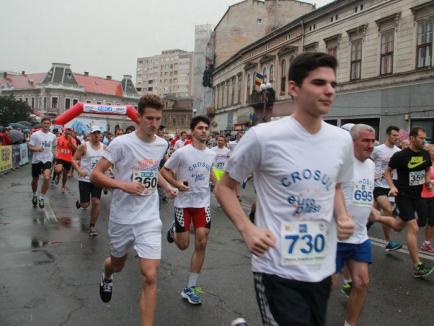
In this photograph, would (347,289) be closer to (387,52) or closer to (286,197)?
(286,197)

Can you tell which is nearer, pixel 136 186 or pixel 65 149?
pixel 136 186

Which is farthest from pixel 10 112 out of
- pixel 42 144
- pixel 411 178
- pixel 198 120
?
pixel 411 178

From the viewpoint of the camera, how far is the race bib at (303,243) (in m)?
2.45

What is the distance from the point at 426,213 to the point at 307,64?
191 inches

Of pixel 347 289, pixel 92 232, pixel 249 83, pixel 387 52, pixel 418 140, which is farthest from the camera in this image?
pixel 249 83

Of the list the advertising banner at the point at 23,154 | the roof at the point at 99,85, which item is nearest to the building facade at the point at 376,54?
the advertising banner at the point at 23,154

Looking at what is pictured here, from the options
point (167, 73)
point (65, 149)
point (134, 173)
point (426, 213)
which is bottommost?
point (426, 213)

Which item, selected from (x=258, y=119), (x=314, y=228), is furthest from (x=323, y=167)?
(x=258, y=119)

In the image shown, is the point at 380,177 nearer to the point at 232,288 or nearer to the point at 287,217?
the point at 232,288

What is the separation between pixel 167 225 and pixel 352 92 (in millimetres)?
19820

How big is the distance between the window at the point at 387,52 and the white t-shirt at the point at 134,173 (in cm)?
2171

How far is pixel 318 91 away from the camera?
2.50 metres

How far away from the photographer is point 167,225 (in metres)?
9.56

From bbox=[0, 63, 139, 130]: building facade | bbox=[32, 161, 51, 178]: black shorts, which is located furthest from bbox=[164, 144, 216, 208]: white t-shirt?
bbox=[0, 63, 139, 130]: building facade
